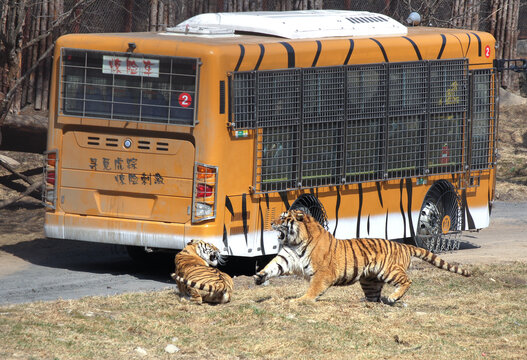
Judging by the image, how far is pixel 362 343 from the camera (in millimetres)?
9047

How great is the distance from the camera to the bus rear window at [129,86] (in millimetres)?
12234

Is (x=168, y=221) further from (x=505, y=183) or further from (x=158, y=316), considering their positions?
(x=505, y=183)

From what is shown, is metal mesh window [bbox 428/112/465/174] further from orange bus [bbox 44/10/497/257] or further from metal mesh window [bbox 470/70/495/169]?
orange bus [bbox 44/10/497/257]

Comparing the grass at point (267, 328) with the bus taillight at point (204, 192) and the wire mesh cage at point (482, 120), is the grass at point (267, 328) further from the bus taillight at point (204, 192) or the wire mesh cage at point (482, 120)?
the wire mesh cage at point (482, 120)

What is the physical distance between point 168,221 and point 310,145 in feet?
6.97

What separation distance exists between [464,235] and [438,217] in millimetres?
2435

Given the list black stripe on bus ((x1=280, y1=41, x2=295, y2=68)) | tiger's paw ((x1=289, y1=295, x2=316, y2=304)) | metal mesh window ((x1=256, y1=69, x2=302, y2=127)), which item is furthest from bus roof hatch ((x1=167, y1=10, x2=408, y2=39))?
tiger's paw ((x1=289, y1=295, x2=316, y2=304))

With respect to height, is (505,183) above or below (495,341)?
above

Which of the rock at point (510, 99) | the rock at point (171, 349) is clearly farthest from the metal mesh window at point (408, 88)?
the rock at point (510, 99)

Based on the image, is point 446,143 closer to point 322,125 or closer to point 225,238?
point 322,125

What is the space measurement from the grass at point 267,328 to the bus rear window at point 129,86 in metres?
2.23

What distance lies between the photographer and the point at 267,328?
9336 mm

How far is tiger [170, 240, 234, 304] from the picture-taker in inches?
422

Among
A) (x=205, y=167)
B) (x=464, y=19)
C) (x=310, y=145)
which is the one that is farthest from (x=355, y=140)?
(x=464, y=19)
